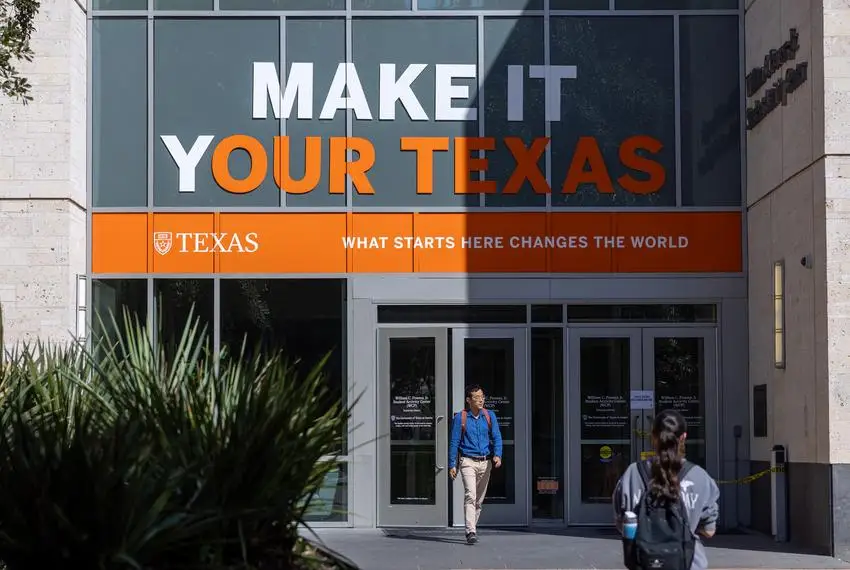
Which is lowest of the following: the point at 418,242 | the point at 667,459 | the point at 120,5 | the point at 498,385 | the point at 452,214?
the point at 667,459

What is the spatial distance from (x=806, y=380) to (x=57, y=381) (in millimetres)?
8866

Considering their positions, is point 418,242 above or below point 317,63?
below

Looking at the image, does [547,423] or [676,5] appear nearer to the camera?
[547,423]

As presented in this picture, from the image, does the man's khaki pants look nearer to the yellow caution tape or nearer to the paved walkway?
the paved walkway

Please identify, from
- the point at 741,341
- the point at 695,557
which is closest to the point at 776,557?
the point at 741,341

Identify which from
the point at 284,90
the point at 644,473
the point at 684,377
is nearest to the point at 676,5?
the point at 684,377

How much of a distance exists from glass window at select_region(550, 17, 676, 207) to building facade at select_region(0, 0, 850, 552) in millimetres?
28

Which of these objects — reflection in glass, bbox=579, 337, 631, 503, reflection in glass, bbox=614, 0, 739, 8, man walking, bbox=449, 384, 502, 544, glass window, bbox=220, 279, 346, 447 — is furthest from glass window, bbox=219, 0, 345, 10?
man walking, bbox=449, 384, 502, 544

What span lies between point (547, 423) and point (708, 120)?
171 inches

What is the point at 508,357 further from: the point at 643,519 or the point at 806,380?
the point at 643,519

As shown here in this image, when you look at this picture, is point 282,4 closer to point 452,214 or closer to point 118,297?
point 452,214

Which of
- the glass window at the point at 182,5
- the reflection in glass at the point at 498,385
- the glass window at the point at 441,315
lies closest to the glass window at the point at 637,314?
the glass window at the point at 441,315

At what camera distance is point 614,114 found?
1848cm

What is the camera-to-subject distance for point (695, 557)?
722cm
